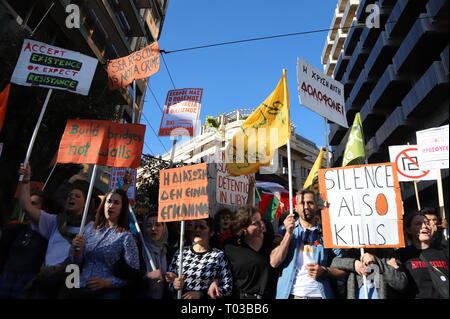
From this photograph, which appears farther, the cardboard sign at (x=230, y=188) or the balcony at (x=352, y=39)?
the balcony at (x=352, y=39)

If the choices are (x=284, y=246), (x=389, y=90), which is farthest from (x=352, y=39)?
(x=284, y=246)

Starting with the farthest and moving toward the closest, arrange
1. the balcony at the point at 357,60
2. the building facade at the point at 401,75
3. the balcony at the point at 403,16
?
the balcony at the point at 357,60 → the balcony at the point at 403,16 → the building facade at the point at 401,75

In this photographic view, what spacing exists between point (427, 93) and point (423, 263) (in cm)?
1584

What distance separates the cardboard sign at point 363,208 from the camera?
275cm

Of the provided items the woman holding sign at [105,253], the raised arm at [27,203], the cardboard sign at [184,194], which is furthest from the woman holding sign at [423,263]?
the raised arm at [27,203]

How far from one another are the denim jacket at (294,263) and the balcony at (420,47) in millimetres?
16639

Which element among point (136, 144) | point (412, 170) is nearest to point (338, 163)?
point (412, 170)

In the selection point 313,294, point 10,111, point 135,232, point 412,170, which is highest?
point 10,111

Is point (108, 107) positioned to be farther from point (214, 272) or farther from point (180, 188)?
point (214, 272)

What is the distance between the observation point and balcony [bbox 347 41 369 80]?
25188 mm

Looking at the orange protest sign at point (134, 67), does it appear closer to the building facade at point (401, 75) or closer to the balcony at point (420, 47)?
the building facade at point (401, 75)

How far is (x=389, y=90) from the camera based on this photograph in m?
21.0

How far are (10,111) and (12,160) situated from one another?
56.6 inches
